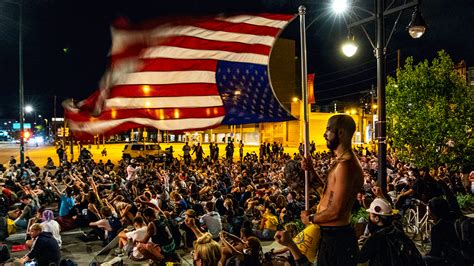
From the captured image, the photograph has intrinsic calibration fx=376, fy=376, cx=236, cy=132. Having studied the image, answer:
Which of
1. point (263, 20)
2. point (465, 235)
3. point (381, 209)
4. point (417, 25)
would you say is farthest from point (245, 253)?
point (417, 25)

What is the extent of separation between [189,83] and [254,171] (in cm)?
1149

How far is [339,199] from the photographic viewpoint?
2.70m

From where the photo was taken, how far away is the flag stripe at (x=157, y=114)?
5371mm

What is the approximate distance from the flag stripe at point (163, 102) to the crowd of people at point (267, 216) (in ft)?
5.85

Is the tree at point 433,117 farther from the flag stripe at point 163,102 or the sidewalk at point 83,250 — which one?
the flag stripe at point 163,102

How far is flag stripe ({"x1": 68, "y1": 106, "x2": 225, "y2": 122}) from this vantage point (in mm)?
5371

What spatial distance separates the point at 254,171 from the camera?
56.0 ft

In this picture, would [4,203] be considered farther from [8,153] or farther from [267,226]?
[8,153]

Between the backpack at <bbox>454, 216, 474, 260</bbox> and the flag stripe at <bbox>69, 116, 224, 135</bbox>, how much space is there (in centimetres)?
355

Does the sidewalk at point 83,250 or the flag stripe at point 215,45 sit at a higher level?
the flag stripe at point 215,45

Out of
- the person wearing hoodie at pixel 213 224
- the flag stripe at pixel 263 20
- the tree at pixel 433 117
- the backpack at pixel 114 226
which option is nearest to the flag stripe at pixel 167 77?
the flag stripe at pixel 263 20

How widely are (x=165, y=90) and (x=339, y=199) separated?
3.78m

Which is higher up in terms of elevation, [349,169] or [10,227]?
[349,169]

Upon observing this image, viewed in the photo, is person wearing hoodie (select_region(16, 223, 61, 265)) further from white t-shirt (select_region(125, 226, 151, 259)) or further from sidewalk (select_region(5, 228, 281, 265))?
white t-shirt (select_region(125, 226, 151, 259))
